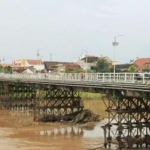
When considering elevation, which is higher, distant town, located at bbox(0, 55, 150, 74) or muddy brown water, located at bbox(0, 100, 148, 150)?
distant town, located at bbox(0, 55, 150, 74)

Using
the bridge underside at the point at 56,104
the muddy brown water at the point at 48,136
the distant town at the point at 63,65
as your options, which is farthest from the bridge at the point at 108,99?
the distant town at the point at 63,65

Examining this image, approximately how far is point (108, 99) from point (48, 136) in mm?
7071

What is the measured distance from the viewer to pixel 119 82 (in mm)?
28812

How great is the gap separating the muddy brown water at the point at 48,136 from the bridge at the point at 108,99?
1458mm

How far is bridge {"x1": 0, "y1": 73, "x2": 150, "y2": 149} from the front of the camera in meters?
26.0

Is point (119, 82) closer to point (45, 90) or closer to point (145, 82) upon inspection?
point (145, 82)

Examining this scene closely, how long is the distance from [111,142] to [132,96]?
3.34m

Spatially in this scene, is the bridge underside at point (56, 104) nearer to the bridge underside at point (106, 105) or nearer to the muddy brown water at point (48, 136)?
the bridge underside at point (106, 105)

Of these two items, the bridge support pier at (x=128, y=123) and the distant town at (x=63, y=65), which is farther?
the distant town at (x=63, y=65)

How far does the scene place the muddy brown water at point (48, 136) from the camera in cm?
2884

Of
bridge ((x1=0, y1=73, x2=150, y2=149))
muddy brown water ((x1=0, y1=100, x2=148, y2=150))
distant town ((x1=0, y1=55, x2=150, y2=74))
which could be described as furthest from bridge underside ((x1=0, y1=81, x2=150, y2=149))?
distant town ((x1=0, y1=55, x2=150, y2=74))

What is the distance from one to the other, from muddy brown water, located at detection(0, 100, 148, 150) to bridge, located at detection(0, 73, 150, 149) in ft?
4.78

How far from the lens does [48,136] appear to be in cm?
3303

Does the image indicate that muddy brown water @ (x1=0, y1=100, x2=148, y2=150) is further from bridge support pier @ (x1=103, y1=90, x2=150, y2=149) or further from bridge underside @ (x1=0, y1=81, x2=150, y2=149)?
bridge support pier @ (x1=103, y1=90, x2=150, y2=149)
